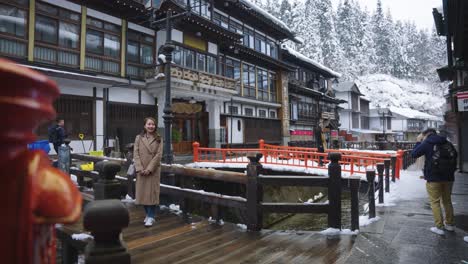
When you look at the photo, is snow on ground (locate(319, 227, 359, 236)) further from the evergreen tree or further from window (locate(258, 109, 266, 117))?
the evergreen tree

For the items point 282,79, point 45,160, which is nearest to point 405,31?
point 282,79

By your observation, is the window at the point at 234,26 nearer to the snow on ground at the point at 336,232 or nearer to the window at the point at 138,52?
the window at the point at 138,52

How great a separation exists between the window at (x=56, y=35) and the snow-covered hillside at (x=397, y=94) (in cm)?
8007

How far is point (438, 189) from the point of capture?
5719mm

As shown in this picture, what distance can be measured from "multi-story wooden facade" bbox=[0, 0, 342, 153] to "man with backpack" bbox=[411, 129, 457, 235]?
9.31 meters

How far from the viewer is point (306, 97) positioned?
126 feet

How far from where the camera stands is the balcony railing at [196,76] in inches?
→ 706

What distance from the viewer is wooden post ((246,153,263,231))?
5.64 metres

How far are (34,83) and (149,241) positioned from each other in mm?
4915

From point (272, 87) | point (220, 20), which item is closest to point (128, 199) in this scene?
point (220, 20)

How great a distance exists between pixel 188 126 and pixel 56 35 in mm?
10308

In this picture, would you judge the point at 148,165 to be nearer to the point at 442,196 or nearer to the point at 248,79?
the point at 442,196

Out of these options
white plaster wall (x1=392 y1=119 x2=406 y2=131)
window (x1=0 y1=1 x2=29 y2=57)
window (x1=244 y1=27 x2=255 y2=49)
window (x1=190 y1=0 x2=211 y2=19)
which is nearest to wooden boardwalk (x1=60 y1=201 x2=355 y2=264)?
window (x1=0 y1=1 x2=29 y2=57)

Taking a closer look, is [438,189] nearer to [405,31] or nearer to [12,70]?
[12,70]
